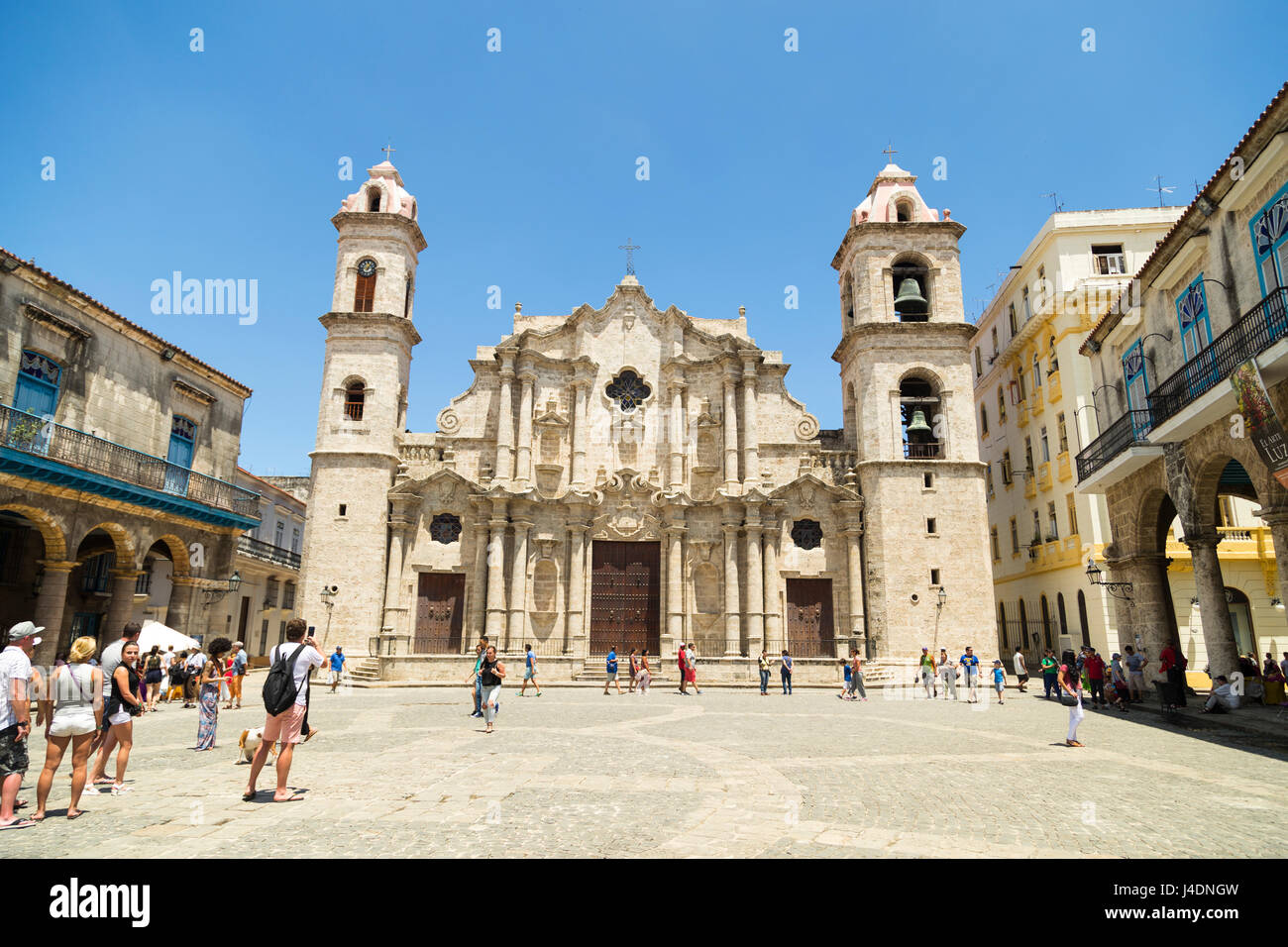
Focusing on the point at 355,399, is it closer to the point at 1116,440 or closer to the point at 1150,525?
the point at 1116,440

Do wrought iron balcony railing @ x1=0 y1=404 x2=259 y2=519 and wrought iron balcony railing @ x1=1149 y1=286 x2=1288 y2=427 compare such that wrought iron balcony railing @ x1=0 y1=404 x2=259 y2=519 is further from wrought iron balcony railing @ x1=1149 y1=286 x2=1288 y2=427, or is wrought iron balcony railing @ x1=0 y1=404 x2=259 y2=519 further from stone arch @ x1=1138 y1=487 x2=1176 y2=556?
stone arch @ x1=1138 y1=487 x2=1176 y2=556

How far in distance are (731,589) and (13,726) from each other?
2435cm

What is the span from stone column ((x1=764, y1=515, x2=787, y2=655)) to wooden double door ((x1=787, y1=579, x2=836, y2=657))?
2.02 ft

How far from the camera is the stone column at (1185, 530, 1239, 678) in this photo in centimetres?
1627

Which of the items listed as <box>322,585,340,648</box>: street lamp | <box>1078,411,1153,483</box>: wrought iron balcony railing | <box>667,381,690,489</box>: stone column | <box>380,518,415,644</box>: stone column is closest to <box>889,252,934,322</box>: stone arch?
<box>667,381,690,489</box>: stone column

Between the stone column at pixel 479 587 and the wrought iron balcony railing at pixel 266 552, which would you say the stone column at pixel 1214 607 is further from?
the wrought iron balcony railing at pixel 266 552

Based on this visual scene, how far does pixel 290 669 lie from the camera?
7.59 m

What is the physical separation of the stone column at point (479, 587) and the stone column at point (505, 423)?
7.10 ft

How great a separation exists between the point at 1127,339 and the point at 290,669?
870 inches

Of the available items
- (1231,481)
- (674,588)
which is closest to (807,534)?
(674,588)

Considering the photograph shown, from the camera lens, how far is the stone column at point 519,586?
28469mm

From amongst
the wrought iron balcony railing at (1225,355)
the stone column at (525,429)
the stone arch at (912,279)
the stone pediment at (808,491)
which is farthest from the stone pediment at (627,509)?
the wrought iron balcony railing at (1225,355)

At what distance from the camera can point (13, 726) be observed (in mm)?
6875
